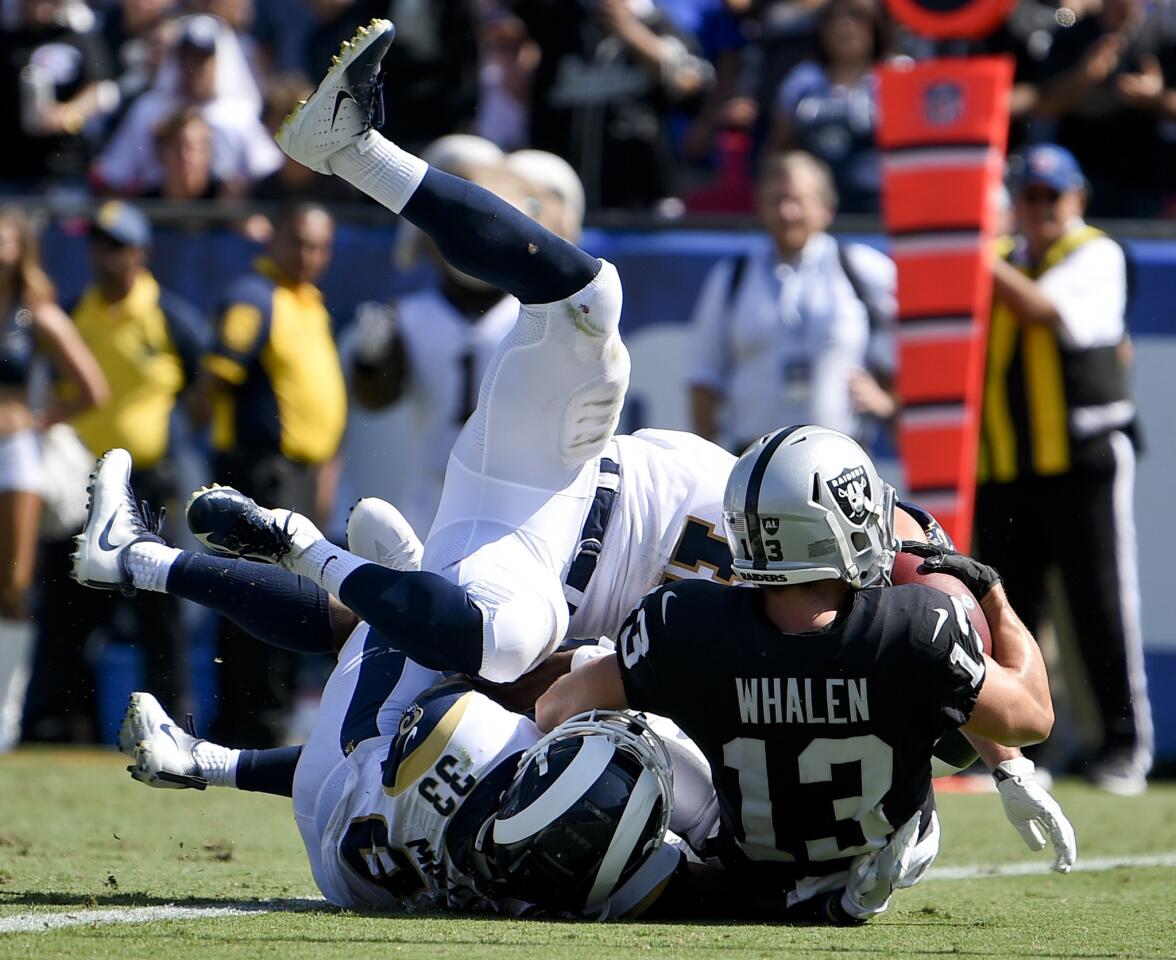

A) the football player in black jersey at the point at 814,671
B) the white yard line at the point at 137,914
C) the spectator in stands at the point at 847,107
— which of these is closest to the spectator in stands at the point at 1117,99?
the spectator in stands at the point at 847,107

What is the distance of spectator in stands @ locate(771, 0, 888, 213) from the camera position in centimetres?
790

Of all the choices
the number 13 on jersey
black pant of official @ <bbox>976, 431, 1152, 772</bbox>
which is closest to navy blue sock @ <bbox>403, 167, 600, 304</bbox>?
the number 13 on jersey

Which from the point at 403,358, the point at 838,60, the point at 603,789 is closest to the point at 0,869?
the point at 603,789

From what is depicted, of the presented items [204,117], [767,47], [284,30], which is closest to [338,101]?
[204,117]

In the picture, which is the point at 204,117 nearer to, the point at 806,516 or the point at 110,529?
the point at 110,529

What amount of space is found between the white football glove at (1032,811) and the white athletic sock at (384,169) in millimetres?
1684

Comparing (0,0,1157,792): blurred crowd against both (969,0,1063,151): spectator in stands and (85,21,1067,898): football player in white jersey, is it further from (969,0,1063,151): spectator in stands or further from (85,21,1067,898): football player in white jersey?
(85,21,1067,898): football player in white jersey

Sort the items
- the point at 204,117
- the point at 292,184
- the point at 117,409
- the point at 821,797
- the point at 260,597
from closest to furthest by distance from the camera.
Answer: the point at 821,797, the point at 260,597, the point at 117,409, the point at 292,184, the point at 204,117

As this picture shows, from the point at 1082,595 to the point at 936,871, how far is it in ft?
7.87

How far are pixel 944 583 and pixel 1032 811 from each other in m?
0.49

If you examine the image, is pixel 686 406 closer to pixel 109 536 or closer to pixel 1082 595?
pixel 1082 595

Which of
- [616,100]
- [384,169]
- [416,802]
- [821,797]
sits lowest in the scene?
[416,802]

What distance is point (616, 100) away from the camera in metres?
8.18

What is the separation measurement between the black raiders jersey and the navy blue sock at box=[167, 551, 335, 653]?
1.02 m
